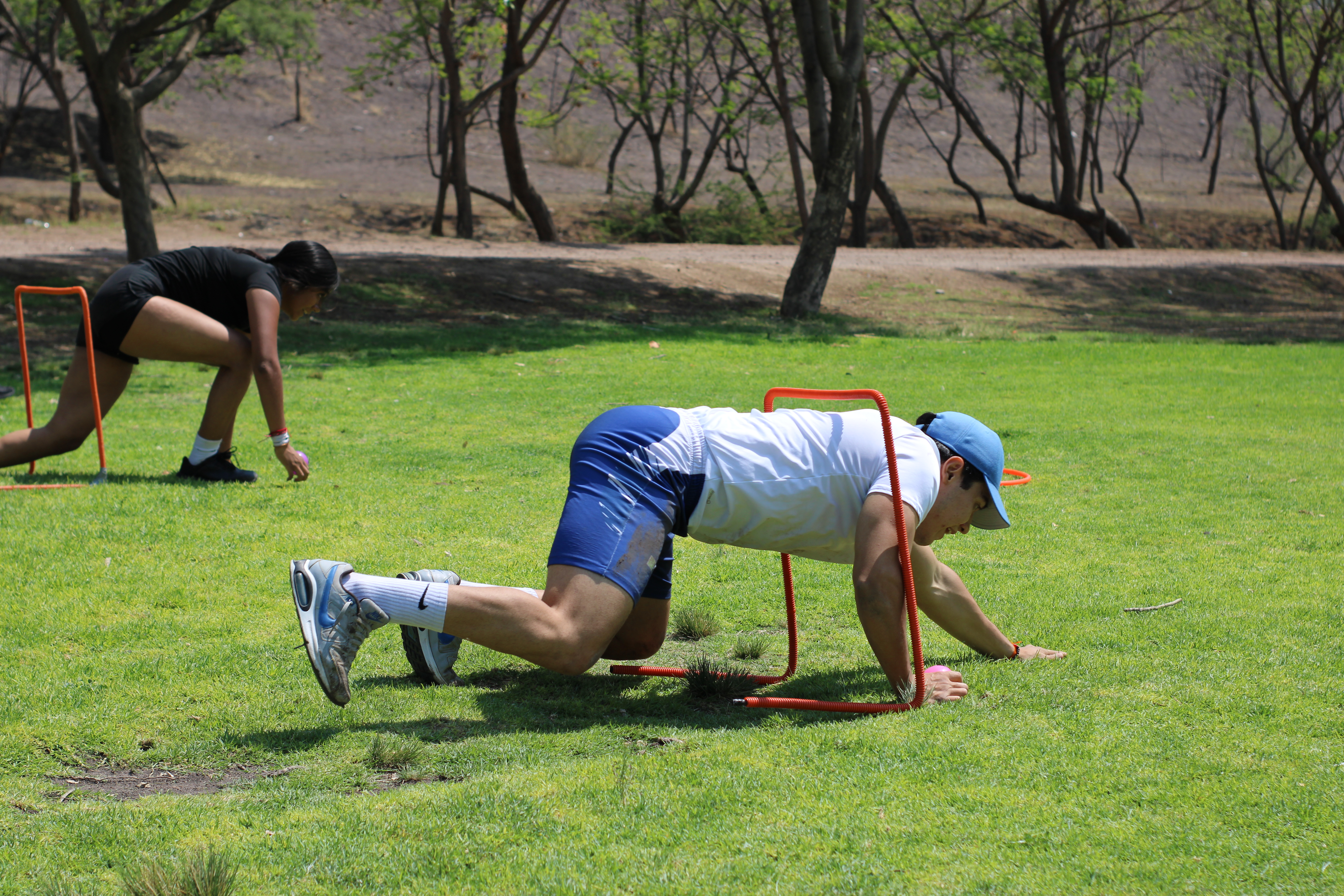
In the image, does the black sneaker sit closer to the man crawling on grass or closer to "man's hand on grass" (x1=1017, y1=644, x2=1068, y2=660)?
the man crawling on grass

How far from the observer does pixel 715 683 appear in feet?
14.0

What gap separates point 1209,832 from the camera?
2.96 meters

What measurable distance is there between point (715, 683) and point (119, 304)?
4.53 metres

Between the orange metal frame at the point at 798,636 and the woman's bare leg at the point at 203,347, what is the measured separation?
372cm

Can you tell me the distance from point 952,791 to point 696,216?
29.2 m

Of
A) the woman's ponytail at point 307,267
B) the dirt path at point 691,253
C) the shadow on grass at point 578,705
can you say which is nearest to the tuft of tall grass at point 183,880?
the shadow on grass at point 578,705

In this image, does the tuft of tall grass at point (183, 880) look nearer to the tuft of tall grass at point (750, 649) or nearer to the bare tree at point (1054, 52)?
the tuft of tall grass at point (750, 649)

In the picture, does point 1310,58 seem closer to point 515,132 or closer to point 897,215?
point 897,215

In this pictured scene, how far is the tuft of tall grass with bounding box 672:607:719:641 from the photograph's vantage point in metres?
5.02

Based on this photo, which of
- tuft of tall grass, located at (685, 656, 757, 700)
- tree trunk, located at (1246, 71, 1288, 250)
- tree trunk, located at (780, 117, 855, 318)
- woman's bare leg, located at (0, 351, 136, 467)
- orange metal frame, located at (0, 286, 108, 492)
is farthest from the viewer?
tree trunk, located at (1246, 71, 1288, 250)

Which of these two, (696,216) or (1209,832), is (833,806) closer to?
(1209,832)

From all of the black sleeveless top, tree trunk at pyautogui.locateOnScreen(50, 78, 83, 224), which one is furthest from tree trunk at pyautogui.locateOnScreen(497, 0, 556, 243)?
the black sleeveless top

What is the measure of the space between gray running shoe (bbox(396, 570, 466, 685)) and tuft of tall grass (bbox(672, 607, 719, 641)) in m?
1.14

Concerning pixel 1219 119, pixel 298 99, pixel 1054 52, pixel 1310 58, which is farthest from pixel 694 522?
pixel 1219 119
